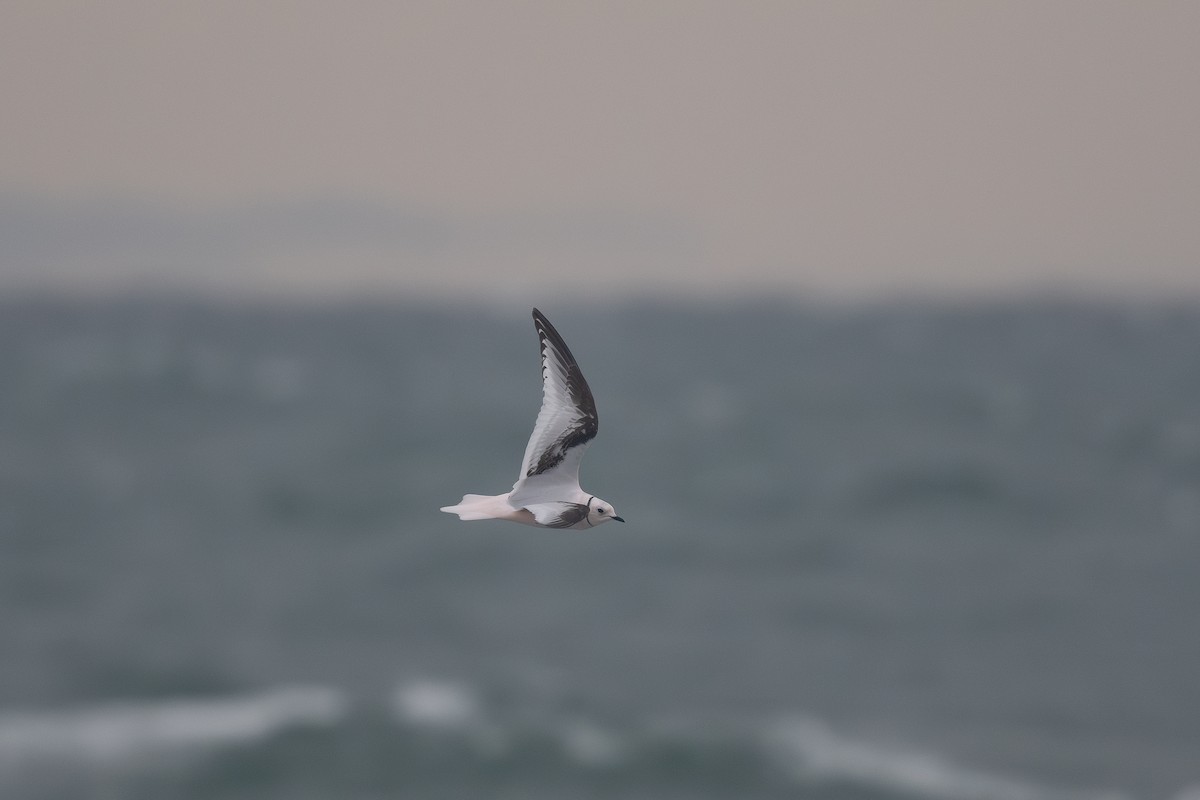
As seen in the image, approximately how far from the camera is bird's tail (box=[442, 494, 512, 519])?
837 inches

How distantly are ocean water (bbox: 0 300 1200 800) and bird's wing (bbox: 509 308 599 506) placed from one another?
73376 mm

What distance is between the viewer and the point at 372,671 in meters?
114

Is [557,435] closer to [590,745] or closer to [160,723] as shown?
[590,745]

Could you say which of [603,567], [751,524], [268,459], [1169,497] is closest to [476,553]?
[603,567]

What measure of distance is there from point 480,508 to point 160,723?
88.8 meters

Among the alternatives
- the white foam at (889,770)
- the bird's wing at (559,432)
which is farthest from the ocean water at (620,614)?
the bird's wing at (559,432)

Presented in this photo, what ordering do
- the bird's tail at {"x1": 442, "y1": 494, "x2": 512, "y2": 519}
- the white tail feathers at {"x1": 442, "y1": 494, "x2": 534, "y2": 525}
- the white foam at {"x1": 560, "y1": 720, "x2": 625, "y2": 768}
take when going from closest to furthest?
the bird's tail at {"x1": 442, "y1": 494, "x2": 512, "y2": 519} < the white tail feathers at {"x1": 442, "y1": 494, "x2": 534, "y2": 525} < the white foam at {"x1": 560, "y1": 720, "x2": 625, "y2": 768}

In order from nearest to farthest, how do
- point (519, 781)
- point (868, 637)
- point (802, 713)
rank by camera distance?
point (519, 781)
point (802, 713)
point (868, 637)

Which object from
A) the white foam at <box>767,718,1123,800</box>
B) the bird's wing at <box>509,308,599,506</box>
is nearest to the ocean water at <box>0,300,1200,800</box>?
the white foam at <box>767,718,1123,800</box>

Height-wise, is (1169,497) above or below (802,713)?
above

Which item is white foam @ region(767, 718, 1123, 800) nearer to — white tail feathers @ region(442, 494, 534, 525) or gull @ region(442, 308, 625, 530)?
gull @ region(442, 308, 625, 530)

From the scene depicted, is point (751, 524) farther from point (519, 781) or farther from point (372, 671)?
point (519, 781)

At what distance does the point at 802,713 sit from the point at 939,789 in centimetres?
1584

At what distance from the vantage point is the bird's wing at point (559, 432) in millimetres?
22812
